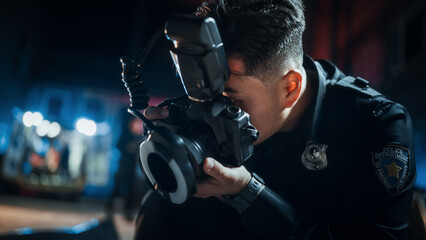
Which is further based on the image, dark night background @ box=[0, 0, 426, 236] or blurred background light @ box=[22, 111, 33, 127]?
blurred background light @ box=[22, 111, 33, 127]

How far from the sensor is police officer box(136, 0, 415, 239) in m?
0.78

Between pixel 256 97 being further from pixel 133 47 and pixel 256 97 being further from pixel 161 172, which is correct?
pixel 133 47

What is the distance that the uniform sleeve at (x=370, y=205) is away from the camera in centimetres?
76

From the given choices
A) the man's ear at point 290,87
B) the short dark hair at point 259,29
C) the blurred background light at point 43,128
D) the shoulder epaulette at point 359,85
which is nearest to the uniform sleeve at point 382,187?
the shoulder epaulette at point 359,85

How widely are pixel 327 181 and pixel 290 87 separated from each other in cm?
30

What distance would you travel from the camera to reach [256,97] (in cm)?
88

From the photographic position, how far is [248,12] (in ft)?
2.84

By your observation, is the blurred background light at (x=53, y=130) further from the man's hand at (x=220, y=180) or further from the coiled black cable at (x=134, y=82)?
the man's hand at (x=220, y=180)

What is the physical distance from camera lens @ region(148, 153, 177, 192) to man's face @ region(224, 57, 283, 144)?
0.28m

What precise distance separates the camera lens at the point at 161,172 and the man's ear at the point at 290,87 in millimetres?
431

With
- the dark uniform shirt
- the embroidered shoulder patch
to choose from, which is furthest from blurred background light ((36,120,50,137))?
the embroidered shoulder patch

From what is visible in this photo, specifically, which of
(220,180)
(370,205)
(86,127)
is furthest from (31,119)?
(370,205)

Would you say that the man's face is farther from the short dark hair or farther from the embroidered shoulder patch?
the embroidered shoulder patch

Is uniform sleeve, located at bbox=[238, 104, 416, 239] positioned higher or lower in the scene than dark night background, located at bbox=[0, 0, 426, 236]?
higher
